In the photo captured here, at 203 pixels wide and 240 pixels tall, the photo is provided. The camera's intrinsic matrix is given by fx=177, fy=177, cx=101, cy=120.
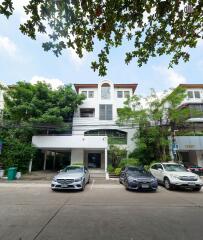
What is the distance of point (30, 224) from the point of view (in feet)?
15.1

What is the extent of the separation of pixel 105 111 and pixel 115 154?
6161 millimetres

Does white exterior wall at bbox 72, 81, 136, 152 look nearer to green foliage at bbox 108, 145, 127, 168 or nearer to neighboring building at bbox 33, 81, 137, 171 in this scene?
neighboring building at bbox 33, 81, 137, 171

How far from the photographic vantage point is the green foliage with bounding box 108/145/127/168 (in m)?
20.1

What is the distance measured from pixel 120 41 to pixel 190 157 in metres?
25.1

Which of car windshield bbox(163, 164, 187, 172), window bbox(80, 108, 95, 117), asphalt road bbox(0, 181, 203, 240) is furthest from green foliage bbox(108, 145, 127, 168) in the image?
asphalt road bbox(0, 181, 203, 240)

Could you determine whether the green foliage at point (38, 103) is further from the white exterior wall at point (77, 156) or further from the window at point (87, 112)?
the white exterior wall at point (77, 156)

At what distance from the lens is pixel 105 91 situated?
24953 mm

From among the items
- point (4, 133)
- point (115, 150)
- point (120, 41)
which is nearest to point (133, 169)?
point (115, 150)

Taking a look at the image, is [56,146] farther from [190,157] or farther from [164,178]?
[190,157]

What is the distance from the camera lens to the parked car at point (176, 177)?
1024 centimetres

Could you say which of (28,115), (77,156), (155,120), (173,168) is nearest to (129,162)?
(155,120)

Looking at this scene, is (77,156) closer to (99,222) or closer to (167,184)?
(167,184)

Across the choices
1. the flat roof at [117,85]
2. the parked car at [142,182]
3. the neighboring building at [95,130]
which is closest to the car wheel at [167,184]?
the parked car at [142,182]

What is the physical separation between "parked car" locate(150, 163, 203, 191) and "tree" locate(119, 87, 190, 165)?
21.4ft
